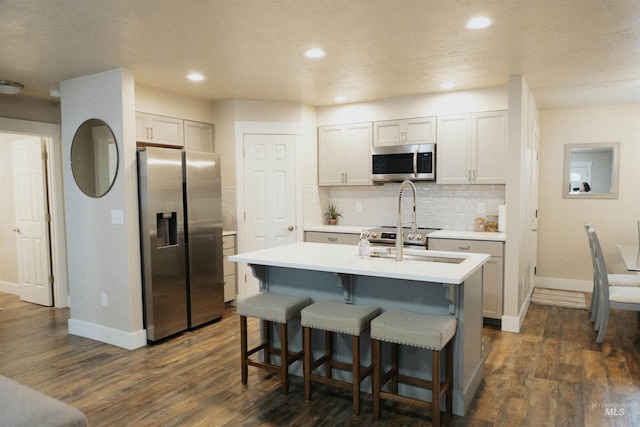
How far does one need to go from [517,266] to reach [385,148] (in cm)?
193

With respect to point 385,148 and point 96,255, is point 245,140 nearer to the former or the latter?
point 385,148

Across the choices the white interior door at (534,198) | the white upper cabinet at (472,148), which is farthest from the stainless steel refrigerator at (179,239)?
the white interior door at (534,198)

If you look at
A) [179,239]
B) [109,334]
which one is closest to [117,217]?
[179,239]

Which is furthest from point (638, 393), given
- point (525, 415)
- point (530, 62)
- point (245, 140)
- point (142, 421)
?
point (245, 140)

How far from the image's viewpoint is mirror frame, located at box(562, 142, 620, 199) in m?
5.30

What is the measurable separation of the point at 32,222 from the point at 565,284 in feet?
22.6

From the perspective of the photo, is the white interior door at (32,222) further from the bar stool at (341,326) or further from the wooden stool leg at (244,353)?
the bar stool at (341,326)

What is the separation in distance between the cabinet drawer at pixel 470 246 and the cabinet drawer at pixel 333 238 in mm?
895

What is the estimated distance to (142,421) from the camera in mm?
2596

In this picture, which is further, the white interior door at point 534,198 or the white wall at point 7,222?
the white wall at point 7,222

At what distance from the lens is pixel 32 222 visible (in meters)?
5.43

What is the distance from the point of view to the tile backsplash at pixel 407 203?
4938 millimetres

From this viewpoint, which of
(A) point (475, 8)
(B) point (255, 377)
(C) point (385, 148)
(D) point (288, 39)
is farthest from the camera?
(C) point (385, 148)

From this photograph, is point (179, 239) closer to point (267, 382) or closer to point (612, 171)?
point (267, 382)
